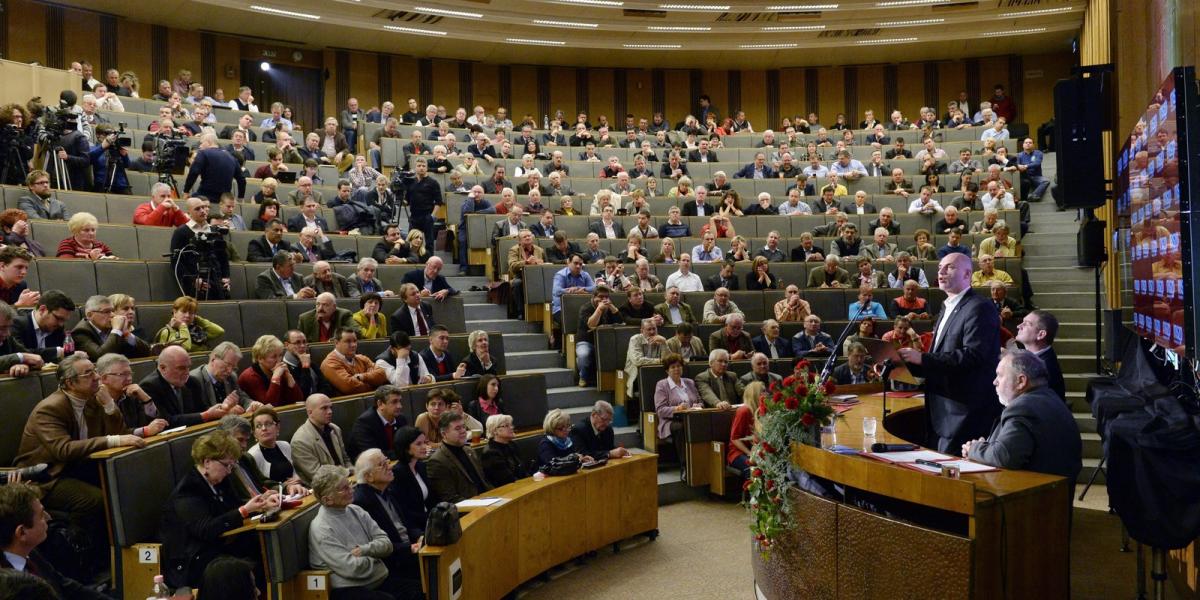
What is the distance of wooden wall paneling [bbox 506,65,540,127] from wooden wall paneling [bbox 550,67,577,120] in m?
0.11

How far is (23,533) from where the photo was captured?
2.78m

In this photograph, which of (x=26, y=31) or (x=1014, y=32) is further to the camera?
(x=1014, y=32)

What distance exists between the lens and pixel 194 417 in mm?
4656

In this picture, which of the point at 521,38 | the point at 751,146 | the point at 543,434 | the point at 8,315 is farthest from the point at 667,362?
the point at 521,38

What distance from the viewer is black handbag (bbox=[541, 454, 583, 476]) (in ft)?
17.3

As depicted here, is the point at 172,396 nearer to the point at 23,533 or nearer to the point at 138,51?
the point at 23,533

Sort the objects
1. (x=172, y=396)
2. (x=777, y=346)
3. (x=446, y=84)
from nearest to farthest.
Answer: (x=172, y=396), (x=777, y=346), (x=446, y=84)

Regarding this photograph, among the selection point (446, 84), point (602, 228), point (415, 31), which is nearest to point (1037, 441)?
point (602, 228)

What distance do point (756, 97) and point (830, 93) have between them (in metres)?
1.39

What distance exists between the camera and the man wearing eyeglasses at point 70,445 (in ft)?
12.8

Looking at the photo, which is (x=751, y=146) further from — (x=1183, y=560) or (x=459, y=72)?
(x=1183, y=560)

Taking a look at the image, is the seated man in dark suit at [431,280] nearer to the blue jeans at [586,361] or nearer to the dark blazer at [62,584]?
the blue jeans at [586,361]

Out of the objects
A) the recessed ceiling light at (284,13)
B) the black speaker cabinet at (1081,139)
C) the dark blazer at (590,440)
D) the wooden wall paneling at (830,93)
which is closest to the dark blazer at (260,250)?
the dark blazer at (590,440)

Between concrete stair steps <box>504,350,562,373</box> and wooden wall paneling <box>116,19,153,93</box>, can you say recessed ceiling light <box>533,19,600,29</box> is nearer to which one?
wooden wall paneling <box>116,19,153,93</box>
